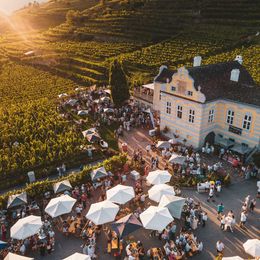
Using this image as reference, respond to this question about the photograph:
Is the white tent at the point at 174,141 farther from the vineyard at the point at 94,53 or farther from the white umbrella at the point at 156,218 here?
the white umbrella at the point at 156,218

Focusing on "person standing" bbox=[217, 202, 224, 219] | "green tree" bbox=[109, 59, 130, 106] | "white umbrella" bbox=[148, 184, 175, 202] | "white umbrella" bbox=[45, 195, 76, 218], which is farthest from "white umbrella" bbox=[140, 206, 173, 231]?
"green tree" bbox=[109, 59, 130, 106]

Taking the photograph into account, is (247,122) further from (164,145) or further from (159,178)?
(159,178)

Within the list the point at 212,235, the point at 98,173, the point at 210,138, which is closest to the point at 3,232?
the point at 98,173

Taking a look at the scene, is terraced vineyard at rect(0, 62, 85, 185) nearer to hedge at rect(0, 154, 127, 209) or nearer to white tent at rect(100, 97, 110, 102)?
hedge at rect(0, 154, 127, 209)

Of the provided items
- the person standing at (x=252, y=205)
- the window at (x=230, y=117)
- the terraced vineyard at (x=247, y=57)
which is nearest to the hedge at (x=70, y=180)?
the window at (x=230, y=117)

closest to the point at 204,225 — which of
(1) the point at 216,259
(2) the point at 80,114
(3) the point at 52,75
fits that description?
(1) the point at 216,259

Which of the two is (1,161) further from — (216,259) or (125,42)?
(125,42)
